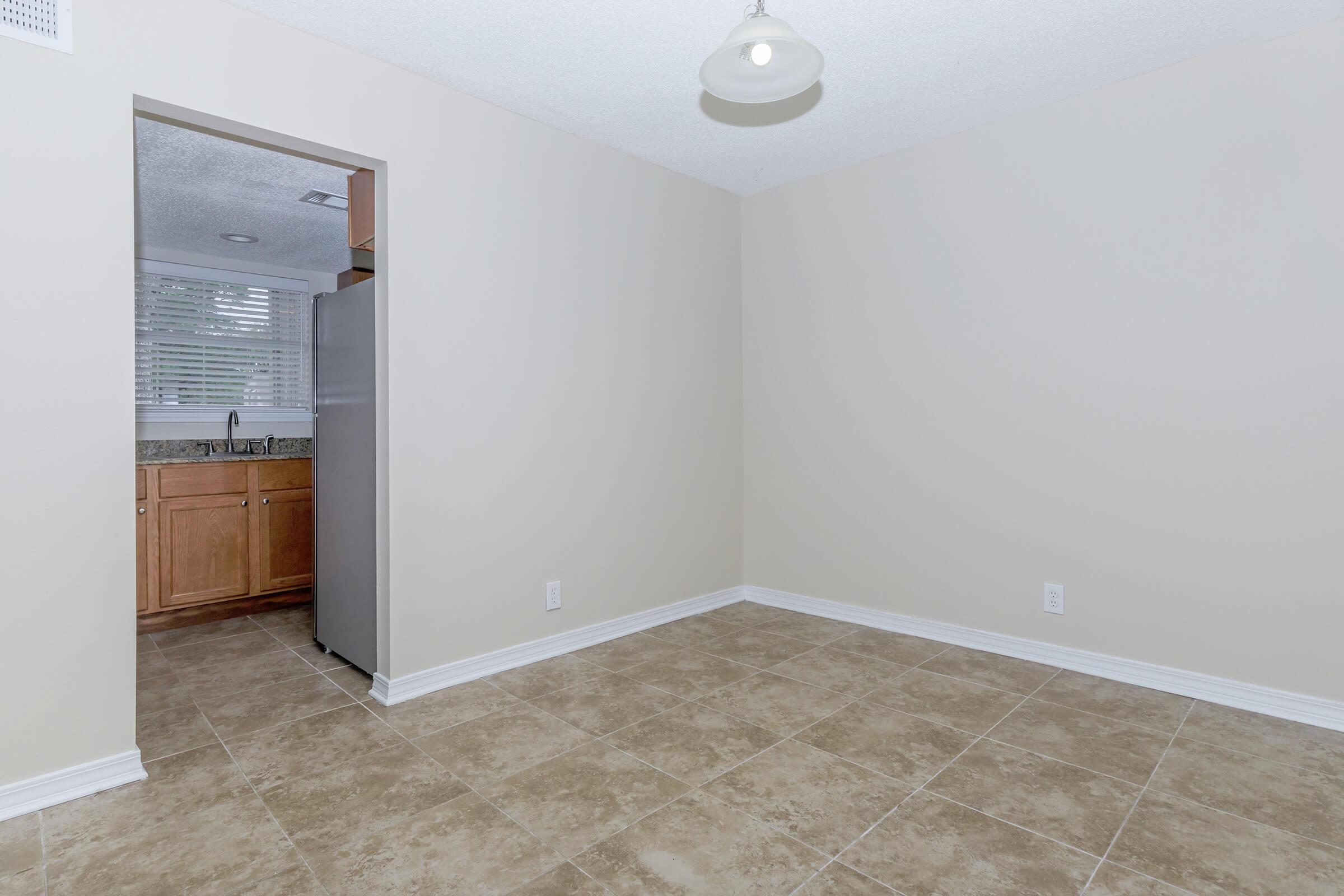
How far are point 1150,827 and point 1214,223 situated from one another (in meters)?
2.13

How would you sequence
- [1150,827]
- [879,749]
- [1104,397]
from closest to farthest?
[1150,827], [879,749], [1104,397]

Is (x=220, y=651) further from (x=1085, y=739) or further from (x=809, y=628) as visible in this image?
(x=1085, y=739)

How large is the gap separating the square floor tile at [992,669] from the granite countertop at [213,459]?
364 cm

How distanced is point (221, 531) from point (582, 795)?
2984 mm

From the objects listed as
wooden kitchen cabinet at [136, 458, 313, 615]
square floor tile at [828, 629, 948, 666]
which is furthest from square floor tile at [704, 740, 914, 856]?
wooden kitchen cabinet at [136, 458, 313, 615]

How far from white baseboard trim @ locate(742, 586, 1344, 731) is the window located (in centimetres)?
389

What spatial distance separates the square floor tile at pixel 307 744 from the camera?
2125mm

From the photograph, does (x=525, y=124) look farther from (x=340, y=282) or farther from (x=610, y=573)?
(x=610, y=573)

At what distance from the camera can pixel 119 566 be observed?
6.77 ft

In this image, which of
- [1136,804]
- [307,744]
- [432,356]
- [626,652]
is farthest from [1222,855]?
[432,356]

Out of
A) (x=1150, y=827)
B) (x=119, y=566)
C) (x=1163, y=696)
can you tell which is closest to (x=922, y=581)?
(x=1163, y=696)

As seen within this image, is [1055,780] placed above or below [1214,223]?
below

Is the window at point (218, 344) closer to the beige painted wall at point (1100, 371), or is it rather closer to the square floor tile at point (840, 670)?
the beige painted wall at point (1100, 371)

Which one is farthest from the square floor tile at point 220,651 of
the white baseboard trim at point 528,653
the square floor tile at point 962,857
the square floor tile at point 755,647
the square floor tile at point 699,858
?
the square floor tile at point 962,857
